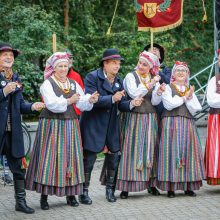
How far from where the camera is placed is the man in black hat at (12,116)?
767 centimetres

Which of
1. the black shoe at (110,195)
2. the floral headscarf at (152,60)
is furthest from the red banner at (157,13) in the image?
the black shoe at (110,195)

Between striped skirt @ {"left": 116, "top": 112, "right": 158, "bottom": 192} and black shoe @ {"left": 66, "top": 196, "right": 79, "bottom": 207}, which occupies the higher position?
striped skirt @ {"left": 116, "top": 112, "right": 158, "bottom": 192}

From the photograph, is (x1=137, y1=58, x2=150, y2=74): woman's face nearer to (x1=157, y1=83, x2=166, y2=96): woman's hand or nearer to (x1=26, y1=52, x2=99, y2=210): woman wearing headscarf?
(x1=157, y1=83, x2=166, y2=96): woman's hand

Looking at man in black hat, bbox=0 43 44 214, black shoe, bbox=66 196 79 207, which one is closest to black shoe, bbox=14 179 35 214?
man in black hat, bbox=0 43 44 214

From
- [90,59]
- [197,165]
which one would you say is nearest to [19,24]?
[90,59]

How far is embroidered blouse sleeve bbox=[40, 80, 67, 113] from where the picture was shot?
7770 mm

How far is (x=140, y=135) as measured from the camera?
856cm

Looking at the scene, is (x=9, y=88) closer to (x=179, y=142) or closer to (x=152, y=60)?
(x=152, y=60)

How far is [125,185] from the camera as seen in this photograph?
861 centimetres

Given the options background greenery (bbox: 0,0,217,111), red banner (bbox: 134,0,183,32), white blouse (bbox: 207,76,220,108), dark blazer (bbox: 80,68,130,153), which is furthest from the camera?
background greenery (bbox: 0,0,217,111)

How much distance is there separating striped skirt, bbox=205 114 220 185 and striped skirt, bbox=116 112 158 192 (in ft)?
2.54

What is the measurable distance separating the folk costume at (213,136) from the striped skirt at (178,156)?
0.29 m

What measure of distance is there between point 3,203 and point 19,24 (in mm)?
6298

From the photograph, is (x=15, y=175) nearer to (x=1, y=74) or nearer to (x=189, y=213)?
(x=1, y=74)
